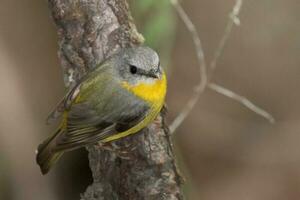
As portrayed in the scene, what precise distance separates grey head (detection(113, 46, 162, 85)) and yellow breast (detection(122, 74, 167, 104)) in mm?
30

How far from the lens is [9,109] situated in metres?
5.02

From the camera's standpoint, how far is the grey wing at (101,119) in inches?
147

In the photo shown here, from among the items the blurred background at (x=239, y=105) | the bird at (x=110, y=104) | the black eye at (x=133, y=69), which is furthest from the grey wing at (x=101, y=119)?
the blurred background at (x=239, y=105)

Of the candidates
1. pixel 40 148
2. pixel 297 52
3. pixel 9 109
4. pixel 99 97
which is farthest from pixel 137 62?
pixel 297 52

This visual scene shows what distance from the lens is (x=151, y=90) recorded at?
3.77 m

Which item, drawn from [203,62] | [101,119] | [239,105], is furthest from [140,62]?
[239,105]

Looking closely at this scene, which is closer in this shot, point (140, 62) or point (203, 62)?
point (140, 62)

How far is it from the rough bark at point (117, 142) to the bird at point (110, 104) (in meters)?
0.08

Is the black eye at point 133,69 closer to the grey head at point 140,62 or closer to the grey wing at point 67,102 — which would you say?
the grey head at point 140,62

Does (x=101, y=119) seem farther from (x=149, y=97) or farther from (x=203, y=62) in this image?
(x=203, y=62)

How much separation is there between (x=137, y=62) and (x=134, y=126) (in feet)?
1.05

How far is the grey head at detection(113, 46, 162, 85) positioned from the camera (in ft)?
11.9

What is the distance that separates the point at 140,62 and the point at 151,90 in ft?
0.58

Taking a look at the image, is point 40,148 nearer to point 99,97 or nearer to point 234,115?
point 99,97
